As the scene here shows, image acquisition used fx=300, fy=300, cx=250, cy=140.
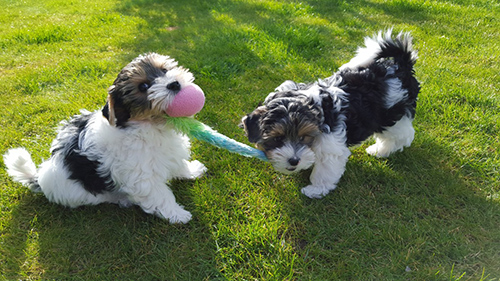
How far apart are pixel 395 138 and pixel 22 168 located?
4.56 meters

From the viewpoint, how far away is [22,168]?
3.44m

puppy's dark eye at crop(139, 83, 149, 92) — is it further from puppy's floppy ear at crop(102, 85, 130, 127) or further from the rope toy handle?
the rope toy handle

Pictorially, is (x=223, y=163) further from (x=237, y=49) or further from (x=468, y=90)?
(x=468, y=90)

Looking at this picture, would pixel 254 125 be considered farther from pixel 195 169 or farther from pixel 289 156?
pixel 195 169

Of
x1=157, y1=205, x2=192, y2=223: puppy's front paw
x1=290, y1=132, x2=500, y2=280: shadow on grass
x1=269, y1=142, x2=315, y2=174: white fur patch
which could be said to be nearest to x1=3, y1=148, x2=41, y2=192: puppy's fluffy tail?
x1=157, y1=205, x2=192, y2=223: puppy's front paw

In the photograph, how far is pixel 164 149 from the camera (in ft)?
10.5

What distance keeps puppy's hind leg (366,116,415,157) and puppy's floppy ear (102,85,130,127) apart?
10.3ft

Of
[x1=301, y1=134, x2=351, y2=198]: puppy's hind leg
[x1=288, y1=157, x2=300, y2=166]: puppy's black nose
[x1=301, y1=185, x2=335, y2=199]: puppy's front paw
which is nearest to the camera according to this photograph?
[x1=288, y1=157, x2=300, y2=166]: puppy's black nose

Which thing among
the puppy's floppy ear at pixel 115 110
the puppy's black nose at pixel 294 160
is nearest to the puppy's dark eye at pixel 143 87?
the puppy's floppy ear at pixel 115 110

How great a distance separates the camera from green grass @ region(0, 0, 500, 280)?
2.96 meters

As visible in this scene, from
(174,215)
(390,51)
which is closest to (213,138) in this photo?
(174,215)

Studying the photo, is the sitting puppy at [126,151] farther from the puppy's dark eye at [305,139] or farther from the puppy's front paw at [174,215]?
the puppy's dark eye at [305,139]

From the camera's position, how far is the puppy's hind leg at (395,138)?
3.89 metres

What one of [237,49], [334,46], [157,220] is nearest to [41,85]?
[237,49]
